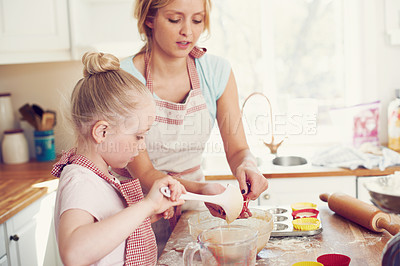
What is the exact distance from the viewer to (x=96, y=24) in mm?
2676

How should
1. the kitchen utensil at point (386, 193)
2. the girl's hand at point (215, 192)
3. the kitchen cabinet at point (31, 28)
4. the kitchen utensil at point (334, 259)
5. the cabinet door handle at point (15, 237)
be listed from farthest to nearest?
1. the kitchen cabinet at point (31, 28)
2. the cabinet door handle at point (15, 237)
3. the girl's hand at point (215, 192)
4. the kitchen utensil at point (334, 259)
5. the kitchen utensil at point (386, 193)

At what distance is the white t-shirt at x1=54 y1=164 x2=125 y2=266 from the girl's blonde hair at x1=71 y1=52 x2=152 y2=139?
0.36 ft

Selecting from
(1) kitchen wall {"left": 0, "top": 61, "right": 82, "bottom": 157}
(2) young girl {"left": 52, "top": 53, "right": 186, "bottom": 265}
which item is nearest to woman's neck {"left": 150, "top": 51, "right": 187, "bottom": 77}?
(2) young girl {"left": 52, "top": 53, "right": 186, "bottom": 265}

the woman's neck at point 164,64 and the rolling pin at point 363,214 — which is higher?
the woman's neck at point 164,64

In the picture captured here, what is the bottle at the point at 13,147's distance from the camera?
105 inches


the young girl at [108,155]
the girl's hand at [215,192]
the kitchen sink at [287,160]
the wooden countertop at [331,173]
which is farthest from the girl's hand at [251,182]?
the kitchen sink at [287,160]

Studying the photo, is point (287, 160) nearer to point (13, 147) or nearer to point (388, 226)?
point (388, 226)

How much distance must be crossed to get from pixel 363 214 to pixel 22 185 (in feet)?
5.11

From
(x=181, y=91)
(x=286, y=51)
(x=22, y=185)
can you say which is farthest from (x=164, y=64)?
(x=286, y=51)

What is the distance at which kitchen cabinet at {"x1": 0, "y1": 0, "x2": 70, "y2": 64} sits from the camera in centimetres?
243

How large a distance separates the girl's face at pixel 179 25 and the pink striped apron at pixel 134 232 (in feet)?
1.68

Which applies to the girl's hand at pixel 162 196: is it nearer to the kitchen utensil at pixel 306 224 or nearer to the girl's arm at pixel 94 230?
the girl's arm at pixel 94 230

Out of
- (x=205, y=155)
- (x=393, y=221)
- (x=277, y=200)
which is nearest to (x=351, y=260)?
(x=393, y=221)

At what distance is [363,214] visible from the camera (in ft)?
4.01
